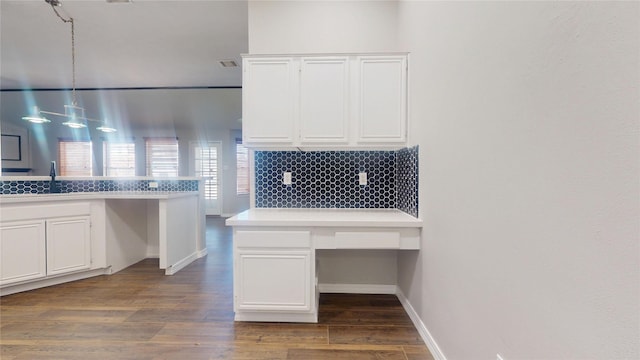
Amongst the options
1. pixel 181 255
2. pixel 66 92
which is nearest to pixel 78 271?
pixel 181 255

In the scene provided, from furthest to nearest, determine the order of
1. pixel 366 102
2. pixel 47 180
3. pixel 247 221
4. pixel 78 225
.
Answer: pixel 47 180
pixel 78 225
pixel 366 102
pixel 247 221

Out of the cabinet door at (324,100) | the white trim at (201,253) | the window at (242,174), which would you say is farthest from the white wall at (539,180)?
the window at (242,174)

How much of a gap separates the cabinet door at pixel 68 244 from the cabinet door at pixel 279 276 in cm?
218

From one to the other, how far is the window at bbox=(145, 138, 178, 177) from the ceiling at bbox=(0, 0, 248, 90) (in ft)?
8.40

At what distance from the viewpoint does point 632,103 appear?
650 millimetres

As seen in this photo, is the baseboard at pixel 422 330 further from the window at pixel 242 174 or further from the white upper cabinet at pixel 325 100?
the window at pixel 242 174

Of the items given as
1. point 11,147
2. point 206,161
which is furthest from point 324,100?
point 11,147

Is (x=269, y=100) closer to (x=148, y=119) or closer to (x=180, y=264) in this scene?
(x=180, y=264)

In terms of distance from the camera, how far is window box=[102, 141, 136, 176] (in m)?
7.93

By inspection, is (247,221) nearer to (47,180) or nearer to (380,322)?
(380,322)

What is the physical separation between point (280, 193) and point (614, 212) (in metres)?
2.38

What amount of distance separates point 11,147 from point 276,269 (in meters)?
9.33

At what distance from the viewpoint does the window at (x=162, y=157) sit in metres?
7.96

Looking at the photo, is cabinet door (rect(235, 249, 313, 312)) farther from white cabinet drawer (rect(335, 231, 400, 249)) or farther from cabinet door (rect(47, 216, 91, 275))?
cabinet door (rect(47, 216, 91, 275))
